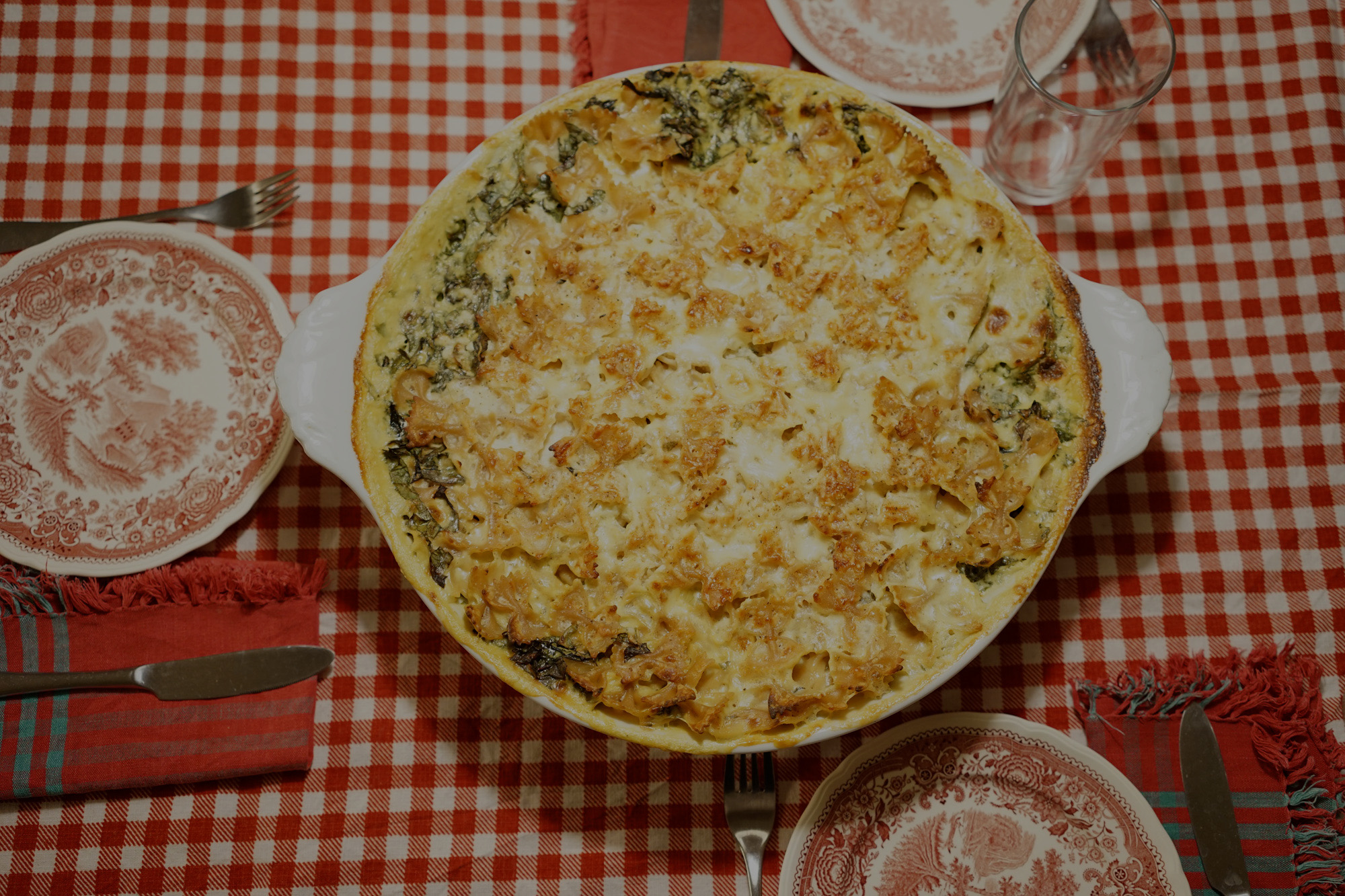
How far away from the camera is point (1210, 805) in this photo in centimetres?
226

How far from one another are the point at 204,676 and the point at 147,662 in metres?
0.18

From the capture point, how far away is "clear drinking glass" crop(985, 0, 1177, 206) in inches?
96.3

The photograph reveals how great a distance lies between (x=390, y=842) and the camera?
2354 mm

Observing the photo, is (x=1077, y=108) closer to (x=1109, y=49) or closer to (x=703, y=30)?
(x=1109, y=49)

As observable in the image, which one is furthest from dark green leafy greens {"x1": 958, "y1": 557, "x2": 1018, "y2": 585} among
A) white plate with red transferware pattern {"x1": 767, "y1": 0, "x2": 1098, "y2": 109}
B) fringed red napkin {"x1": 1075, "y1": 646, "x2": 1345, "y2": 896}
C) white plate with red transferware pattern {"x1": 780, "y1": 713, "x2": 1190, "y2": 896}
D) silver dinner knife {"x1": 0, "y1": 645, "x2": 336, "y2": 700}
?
silver dinner knife {"x1": 0, "y1": 645, "x2": 336, "y2": 700}

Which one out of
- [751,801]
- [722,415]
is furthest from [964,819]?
[722,415]

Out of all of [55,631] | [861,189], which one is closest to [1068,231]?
[861,189]

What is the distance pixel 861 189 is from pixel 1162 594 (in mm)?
1371

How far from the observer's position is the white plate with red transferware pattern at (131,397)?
7.80ft

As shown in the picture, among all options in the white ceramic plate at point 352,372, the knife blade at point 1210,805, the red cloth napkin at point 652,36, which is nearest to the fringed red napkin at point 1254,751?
the knife blade at point 1210,805

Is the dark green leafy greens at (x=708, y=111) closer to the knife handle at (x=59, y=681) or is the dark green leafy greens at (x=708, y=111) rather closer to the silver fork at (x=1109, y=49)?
the silver fork at (x=1109, y=49)

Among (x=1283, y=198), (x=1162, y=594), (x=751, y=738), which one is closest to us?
(x=751, y=738)

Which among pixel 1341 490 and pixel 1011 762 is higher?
pixel 1341 490

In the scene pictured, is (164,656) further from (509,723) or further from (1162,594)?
(1162,594)
